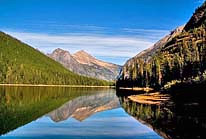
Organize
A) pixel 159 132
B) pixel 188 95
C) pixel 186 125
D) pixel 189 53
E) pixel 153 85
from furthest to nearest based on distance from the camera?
pixel 153 85, pixel 189 53, pixel 188 95, pixel 186 125, pixel 159 132

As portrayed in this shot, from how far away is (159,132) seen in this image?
45156 mm

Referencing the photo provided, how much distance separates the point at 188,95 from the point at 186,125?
4712 centimetres

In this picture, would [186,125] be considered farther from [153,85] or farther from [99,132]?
[153,85]

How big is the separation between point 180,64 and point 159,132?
118309mm

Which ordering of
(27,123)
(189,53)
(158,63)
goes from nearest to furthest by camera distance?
(27,123)
(189,53)
(158,63)

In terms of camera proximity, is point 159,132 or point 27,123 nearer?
point 159,132

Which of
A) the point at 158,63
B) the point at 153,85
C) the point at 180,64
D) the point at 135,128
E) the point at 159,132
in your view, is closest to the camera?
the point at 159,132

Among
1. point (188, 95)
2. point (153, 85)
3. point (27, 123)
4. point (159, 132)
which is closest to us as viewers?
point (159, 132)

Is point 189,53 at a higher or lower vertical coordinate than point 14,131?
higher

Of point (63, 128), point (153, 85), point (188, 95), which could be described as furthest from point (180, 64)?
point (63, 128)

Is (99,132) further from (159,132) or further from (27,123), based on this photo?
(27,123)

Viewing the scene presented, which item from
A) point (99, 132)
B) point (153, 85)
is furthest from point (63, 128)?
point (153, 85)

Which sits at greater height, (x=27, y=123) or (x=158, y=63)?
(x=158, y=63)

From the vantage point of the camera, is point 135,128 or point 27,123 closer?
point 135,128
